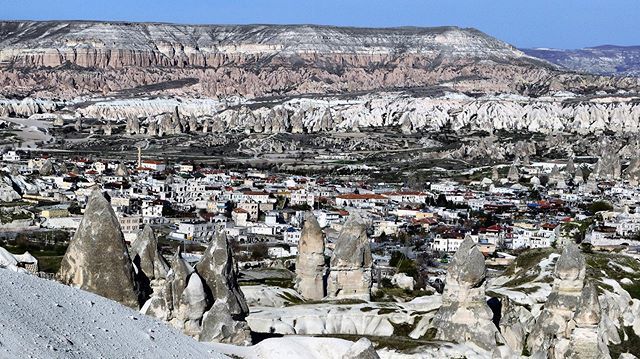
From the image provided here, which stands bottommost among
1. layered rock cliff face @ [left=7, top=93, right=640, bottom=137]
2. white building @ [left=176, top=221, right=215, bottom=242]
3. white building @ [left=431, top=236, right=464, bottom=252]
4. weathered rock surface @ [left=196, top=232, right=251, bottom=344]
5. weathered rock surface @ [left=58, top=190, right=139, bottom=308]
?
white building @ [left=431, top=236, right=464, bottom=252]

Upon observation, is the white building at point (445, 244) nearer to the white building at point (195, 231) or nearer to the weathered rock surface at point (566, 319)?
the white building at point (195, 231)

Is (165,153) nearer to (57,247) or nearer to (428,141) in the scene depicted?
(428,141)

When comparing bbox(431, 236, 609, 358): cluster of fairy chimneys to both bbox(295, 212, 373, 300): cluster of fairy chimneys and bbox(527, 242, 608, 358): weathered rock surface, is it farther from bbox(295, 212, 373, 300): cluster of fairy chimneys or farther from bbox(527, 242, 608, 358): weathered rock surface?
bbox(295, 212, 373, 300): cluster of fairy chimneys

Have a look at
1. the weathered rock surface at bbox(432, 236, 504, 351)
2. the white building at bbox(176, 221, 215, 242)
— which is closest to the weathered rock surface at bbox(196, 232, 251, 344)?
the weathered rock surface at bbox(432, 236, 504, 351)

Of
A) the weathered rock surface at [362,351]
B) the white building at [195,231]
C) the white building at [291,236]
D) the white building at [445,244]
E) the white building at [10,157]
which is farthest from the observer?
the white building at [10,157]

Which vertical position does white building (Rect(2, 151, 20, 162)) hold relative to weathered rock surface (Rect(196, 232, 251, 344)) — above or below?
below

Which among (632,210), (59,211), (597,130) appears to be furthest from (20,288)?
(597,130)

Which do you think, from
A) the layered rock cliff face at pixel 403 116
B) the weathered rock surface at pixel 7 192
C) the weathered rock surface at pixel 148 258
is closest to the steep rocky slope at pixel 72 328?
the weathered rock surface at pixel 148 258

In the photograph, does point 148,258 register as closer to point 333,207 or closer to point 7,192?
point 333,207
